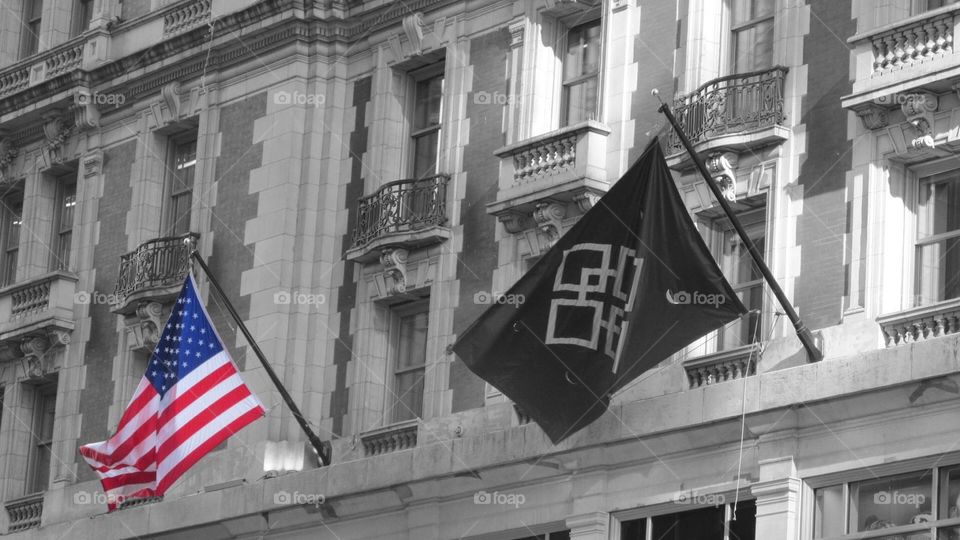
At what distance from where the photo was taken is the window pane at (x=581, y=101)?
37.4 m

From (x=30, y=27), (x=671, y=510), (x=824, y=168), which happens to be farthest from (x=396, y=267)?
(x=30, y=27)

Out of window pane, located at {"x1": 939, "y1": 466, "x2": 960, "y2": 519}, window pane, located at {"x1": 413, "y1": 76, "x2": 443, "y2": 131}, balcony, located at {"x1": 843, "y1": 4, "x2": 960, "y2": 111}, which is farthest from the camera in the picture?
window pane, located at {"x1": 413, "y1": 76, "x2": 443, "y2": 131}

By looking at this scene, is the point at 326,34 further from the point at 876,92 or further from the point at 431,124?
the point at 876,92

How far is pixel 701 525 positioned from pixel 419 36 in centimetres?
1087

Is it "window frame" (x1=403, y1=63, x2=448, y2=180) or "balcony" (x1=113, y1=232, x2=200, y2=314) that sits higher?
"window frame" (x1=403, y1=63, x2=448, y2=180)

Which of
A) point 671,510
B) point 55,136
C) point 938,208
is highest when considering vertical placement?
point 55,136

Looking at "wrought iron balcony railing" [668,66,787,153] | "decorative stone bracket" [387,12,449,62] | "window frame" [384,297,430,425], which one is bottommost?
"window frame" [384,297,430,425]

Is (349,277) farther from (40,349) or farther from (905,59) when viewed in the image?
(905,59)

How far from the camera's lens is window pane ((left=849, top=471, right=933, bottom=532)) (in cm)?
3028

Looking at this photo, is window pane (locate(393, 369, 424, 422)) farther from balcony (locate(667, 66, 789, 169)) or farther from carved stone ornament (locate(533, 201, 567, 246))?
balcony (locate(667, 66, 789, 169))

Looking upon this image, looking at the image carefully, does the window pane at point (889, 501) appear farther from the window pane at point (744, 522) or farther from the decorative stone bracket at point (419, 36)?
the decorative stone bracket at point (419, 36)

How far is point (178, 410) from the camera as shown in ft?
126

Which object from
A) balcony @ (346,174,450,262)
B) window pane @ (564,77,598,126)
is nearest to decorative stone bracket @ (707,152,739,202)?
window pane @ (564,77,598,126)

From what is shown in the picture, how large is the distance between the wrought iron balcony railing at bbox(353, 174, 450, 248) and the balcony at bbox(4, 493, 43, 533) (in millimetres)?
8909
